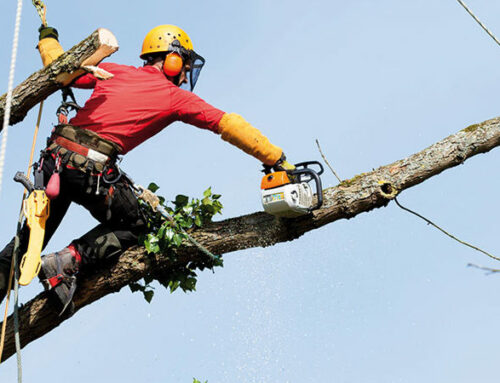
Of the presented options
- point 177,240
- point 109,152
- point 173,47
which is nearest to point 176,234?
point 177,240

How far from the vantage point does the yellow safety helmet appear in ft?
20.0

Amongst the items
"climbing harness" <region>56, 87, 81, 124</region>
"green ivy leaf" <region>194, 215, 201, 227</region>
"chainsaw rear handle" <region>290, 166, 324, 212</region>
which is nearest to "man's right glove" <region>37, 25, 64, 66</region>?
"climbing harness" <region>56, 87, 81, 124</region>

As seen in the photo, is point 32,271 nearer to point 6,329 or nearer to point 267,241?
point 6,329

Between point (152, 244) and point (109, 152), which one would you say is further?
point (152, 244)

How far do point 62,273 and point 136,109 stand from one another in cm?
130

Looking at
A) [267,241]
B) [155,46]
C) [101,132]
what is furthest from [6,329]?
[155,46]

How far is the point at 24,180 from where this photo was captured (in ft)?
18.1

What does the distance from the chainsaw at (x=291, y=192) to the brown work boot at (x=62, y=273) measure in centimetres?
144

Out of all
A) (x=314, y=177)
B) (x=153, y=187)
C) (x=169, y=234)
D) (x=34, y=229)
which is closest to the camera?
(x=34, y=229)

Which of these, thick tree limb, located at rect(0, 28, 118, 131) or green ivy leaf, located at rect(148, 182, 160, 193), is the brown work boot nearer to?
green ivy leaf, located at rect(148, 182, 160, 193)

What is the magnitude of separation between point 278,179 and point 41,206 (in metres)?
1.67

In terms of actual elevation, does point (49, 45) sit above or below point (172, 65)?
above

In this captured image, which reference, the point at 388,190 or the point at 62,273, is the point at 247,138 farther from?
the point at 62,273

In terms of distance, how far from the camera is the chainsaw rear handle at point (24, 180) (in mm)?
5480
